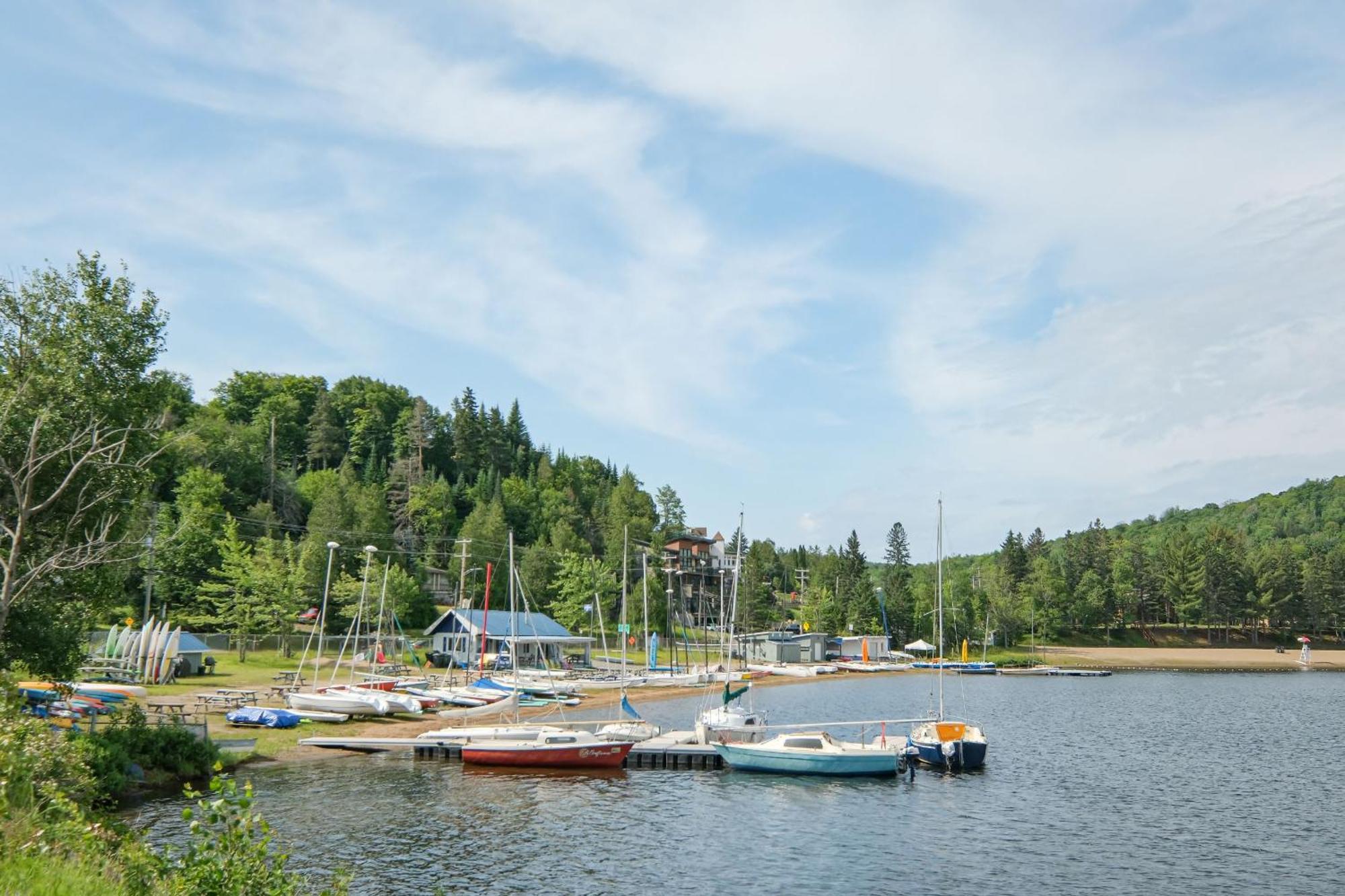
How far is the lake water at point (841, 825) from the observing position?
30.5 meters

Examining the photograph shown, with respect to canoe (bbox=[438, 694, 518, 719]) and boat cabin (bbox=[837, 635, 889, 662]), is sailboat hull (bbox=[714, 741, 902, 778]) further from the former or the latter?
boat cabin (bbox=[837, 635, 889, 662])

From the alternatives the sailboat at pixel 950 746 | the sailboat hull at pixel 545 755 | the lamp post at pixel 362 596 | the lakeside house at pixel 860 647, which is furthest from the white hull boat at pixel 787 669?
the sailboat hull at pixel 545 755

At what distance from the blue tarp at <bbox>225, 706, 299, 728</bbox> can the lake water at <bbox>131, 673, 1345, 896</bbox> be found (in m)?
6.35

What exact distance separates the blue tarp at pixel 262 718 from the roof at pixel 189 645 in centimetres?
1957

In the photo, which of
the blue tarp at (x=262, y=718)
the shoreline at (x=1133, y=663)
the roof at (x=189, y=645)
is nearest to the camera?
the blue tarp at (x=262, y=718)

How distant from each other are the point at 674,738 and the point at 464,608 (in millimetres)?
47413

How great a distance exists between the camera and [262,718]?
168 feet

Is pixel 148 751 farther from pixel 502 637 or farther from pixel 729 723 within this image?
pixel 502 637

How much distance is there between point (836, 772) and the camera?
4725 centimetres

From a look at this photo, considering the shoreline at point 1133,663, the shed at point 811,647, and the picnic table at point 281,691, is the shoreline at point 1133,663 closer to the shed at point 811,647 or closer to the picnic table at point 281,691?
the shed at point 811,647

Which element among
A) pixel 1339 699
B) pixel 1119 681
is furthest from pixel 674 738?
pixel 1119 681

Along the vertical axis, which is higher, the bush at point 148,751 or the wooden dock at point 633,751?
the bush at point 148,751

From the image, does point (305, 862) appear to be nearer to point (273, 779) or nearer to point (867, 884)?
point (273, 779)

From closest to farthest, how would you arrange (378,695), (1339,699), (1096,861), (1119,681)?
(1096,861) < (378,695) < (1339,699) < (1119,681)
